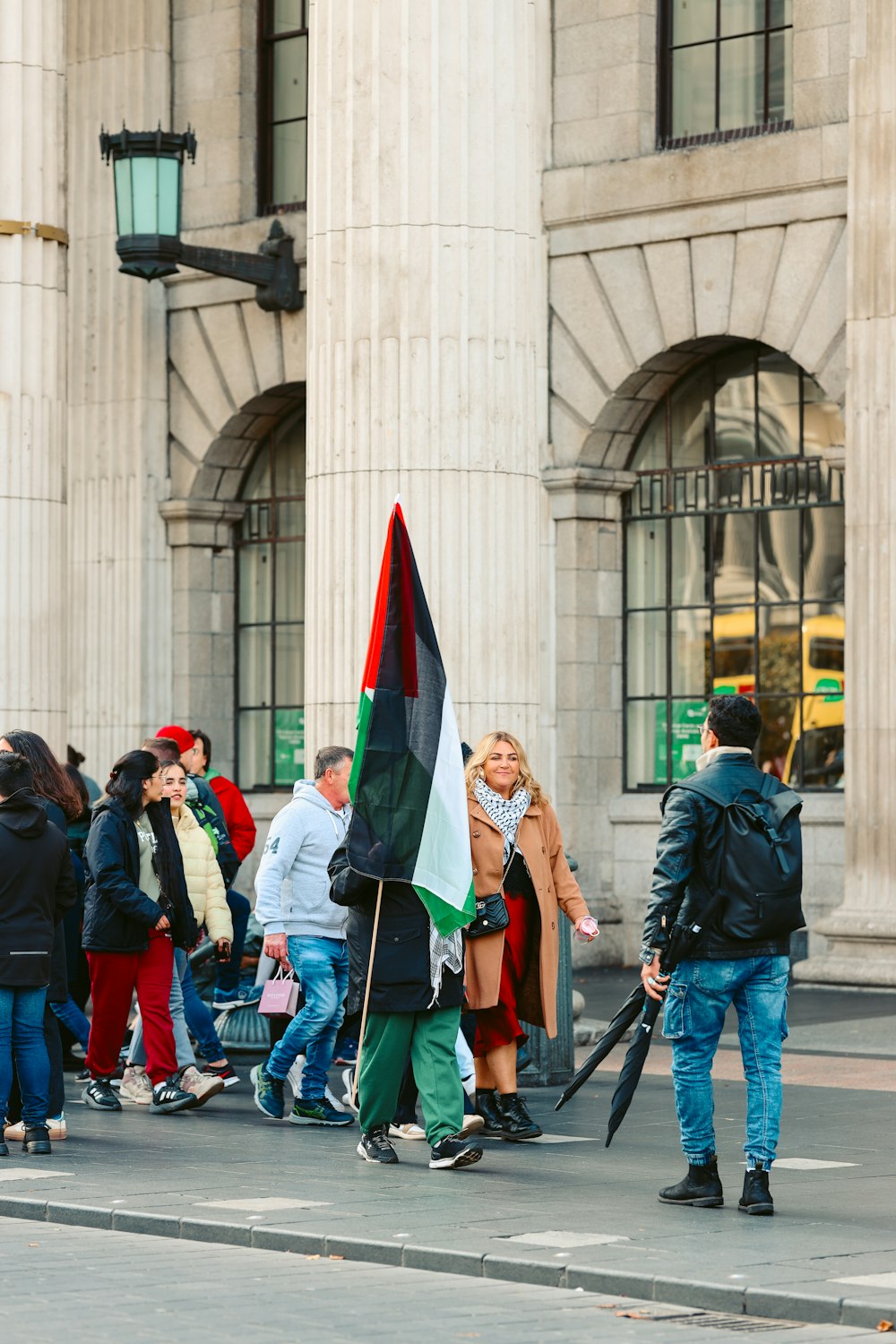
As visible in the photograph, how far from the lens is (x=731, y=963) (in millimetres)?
8703

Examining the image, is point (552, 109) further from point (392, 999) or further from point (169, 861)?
point (392, 999)

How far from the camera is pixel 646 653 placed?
1941 centimetres

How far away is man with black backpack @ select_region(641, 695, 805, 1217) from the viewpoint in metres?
8.66

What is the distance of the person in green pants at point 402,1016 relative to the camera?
9.86 meters

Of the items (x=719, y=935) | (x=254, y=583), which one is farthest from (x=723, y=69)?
(x=719, y=935)

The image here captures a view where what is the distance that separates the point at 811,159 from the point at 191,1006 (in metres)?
8.18

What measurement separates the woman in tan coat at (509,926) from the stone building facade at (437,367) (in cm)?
264

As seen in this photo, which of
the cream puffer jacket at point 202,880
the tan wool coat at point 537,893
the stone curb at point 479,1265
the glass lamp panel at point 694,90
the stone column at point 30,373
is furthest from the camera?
the glass lamp panel at point 694,90

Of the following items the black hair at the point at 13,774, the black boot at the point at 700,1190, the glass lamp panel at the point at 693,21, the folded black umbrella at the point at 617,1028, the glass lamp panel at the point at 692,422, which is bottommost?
the black boot at the point at 700,1190

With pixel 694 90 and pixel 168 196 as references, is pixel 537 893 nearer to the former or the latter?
pixel 694 90

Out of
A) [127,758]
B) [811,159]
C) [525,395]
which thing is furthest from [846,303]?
[127,758]

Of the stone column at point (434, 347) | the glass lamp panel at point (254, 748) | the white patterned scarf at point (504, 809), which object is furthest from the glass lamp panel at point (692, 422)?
the white patterned scarf at point (504, 809)

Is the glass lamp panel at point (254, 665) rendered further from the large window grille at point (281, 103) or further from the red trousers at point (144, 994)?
the red trousers at point (144, 994)

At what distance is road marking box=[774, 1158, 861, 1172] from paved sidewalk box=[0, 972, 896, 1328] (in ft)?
0.06
